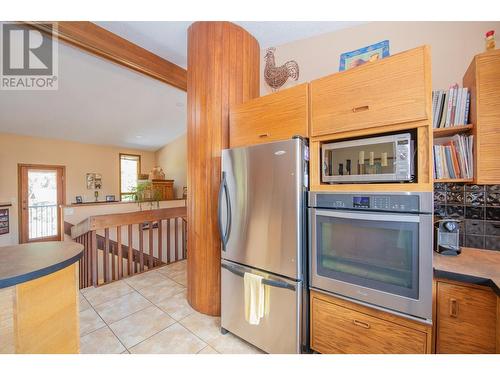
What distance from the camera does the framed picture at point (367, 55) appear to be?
4.94 feet

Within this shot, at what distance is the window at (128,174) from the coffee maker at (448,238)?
23.3 ft

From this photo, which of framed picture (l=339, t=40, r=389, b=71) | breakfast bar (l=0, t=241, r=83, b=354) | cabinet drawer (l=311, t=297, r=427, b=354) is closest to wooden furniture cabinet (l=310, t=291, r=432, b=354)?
cabinet drawer (l=311, t=297, r=427, b=354)

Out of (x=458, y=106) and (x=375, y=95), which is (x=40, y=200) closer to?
(x=375, y=95)

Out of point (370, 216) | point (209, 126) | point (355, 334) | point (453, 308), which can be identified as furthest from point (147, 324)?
point (453, 308)

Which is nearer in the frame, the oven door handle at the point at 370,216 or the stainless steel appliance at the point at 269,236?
the oven door handle at the point at 370,216

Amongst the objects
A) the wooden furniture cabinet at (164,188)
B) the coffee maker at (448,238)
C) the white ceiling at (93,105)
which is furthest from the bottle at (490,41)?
the wooden furniture cabinet at (164,188)

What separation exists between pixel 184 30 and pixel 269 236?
2330 millimetres

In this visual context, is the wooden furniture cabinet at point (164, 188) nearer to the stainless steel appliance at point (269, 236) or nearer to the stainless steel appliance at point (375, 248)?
the stainless steel appliance at point (269, 236)

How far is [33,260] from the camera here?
3.69 ft

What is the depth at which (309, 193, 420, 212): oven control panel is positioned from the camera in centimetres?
111

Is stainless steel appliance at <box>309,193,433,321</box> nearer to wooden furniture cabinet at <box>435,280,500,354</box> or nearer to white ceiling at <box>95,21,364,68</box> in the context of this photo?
wooden furniture cabinet at <box>435,280,500,354</box>

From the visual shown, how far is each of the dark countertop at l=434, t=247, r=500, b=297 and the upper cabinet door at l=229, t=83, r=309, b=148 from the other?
1.09m
